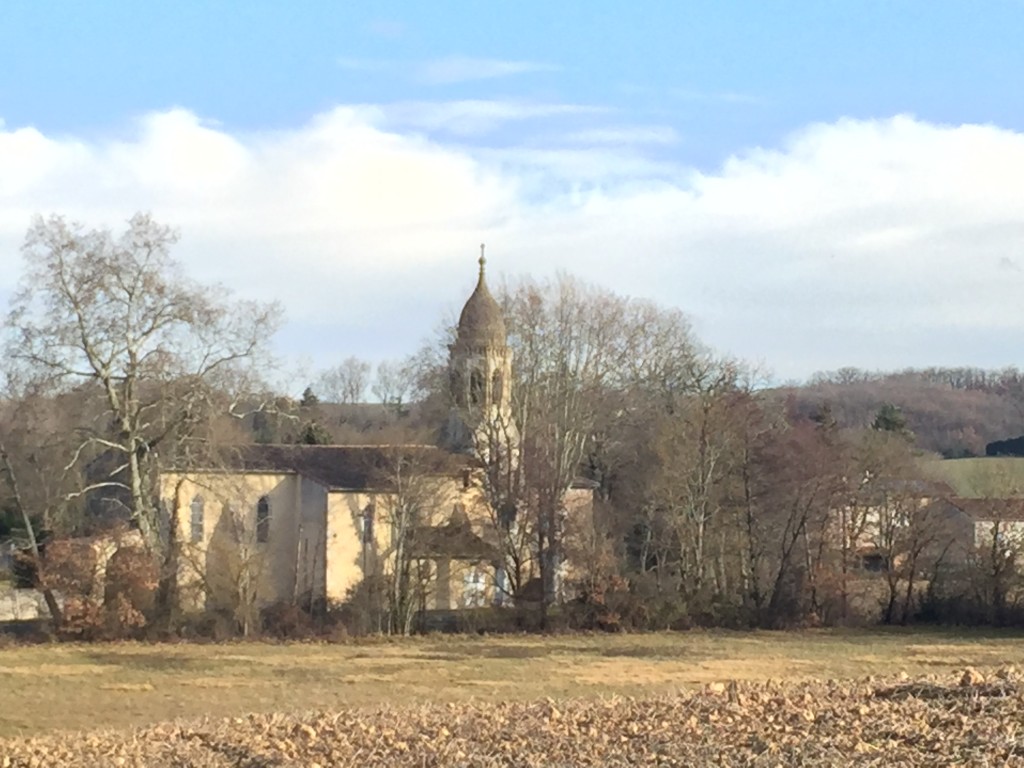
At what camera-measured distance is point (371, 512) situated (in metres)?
50.8

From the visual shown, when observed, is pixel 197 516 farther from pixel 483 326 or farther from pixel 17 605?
pixel 483 326

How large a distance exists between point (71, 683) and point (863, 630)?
1093 inches

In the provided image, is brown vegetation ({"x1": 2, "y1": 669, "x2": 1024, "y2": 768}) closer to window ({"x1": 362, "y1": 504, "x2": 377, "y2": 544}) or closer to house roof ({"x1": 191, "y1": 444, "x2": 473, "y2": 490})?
house roof ({"x1": 191, "y1": 444, "x2": 473, "y2": 490})

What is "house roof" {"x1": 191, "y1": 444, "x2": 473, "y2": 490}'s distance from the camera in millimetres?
47688

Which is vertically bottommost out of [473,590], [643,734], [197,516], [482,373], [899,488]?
[473,590]

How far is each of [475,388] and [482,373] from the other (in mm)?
681

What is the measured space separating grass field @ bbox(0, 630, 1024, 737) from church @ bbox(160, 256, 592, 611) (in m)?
3.81

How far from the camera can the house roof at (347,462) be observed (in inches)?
1877

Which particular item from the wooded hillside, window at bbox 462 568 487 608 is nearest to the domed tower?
window at bbox 462 568 487 608

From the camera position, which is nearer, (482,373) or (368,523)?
(368,523)

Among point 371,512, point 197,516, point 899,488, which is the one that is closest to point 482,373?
point 371,512

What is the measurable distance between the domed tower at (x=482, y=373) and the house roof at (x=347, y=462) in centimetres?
186

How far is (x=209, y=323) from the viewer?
4138cm

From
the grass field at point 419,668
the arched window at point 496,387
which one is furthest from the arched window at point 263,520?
the grass field at point 419,668
